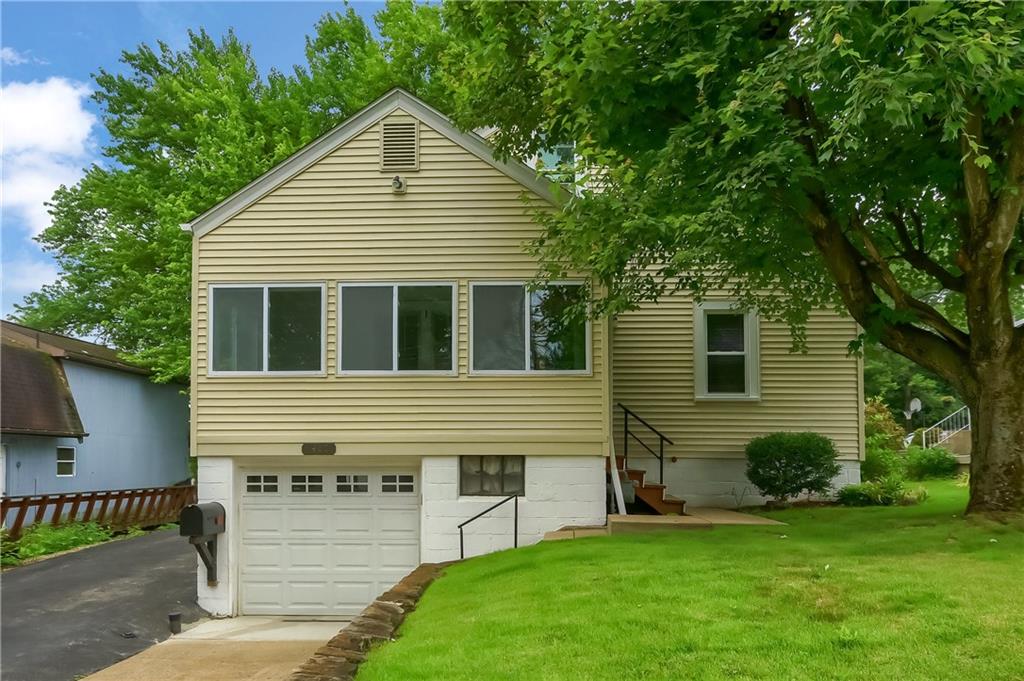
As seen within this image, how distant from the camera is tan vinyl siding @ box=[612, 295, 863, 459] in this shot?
1338 cm

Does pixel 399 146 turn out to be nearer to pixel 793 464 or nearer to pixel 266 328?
pixel 266 328

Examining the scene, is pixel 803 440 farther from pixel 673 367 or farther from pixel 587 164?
pixel 587 164

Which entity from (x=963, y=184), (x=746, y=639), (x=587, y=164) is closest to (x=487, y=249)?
(x=587, y=164)

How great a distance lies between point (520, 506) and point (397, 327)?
3.00 metres

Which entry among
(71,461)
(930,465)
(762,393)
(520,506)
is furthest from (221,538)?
(930,465)

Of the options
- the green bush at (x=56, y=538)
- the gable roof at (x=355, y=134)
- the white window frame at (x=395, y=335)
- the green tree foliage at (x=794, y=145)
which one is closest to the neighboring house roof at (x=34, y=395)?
the green bush at (x=56, y=538)

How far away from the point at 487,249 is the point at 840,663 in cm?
773

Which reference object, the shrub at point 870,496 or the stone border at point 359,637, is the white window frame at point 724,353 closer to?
the shrub at point 870,496

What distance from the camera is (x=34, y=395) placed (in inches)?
792

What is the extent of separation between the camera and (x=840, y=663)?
473cm

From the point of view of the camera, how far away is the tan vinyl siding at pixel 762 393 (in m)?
13.4

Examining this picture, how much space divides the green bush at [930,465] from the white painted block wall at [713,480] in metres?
8.30

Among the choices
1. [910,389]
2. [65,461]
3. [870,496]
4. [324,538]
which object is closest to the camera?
[324,538]

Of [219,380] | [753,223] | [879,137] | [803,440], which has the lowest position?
[803,440]
